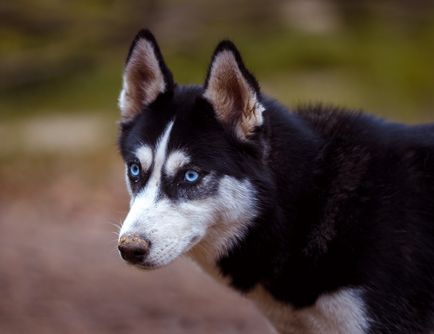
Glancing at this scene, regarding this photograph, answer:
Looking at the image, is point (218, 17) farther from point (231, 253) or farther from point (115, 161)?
point (231, 253)

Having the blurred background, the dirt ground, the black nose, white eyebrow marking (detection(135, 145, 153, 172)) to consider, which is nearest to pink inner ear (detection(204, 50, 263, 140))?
white eyebrow marking (detection(135, 145, 153, 172))

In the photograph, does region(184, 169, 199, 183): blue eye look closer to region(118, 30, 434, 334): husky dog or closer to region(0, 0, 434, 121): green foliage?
region(118, 30, 434, 334): husky dog

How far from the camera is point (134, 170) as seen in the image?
418 cm

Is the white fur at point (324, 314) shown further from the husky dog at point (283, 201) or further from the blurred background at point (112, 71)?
the blurred background at point (112, 71)

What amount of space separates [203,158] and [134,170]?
0.36 m

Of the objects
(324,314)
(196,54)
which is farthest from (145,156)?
(196,54)

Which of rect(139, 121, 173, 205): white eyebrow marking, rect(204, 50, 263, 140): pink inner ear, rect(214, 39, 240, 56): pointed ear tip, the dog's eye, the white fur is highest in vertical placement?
rect(214, 39, 240, 56): pointed ear tip

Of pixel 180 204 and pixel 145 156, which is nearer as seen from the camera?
pixel 180 204

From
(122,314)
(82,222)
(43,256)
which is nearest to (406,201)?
(122,314)

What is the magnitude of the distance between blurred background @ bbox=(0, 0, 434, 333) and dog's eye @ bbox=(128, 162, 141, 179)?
4067mm

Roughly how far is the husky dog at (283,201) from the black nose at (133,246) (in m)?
0.03

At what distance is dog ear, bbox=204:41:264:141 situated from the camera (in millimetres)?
4051

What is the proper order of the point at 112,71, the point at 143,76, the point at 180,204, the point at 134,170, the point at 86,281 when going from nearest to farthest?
the point at 180,204 → the point at 134,170 → the point at 143,76 → the point at 86,281 → the point at 112,71

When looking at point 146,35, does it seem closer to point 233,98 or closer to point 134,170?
point 233,98
